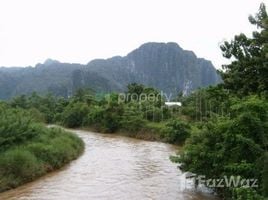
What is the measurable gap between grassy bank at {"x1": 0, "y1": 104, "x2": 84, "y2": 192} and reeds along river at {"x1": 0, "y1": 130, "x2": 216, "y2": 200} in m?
0.30

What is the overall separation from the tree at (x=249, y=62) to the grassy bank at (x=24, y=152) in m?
6.63

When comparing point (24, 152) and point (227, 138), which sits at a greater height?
point (227, 138)

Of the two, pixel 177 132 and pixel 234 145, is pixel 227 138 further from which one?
pixel 177 132

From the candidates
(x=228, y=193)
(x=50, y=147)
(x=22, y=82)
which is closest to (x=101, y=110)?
(x=50, y=147)

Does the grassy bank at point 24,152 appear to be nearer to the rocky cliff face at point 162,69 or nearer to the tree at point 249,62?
the tree at point 249,62

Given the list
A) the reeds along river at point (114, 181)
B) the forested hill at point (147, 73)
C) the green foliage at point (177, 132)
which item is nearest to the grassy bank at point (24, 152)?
the reeds along river at point (114, 181)

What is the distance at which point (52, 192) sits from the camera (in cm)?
1238

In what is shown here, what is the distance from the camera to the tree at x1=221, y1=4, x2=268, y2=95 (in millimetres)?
11883

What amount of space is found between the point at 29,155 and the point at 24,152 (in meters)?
0.20

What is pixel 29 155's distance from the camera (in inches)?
544

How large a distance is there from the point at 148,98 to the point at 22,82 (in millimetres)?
82138

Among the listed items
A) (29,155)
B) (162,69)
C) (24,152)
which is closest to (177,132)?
(29,155)

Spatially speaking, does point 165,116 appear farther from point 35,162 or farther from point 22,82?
point 22,82

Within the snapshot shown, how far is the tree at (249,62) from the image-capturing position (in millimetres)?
11883
